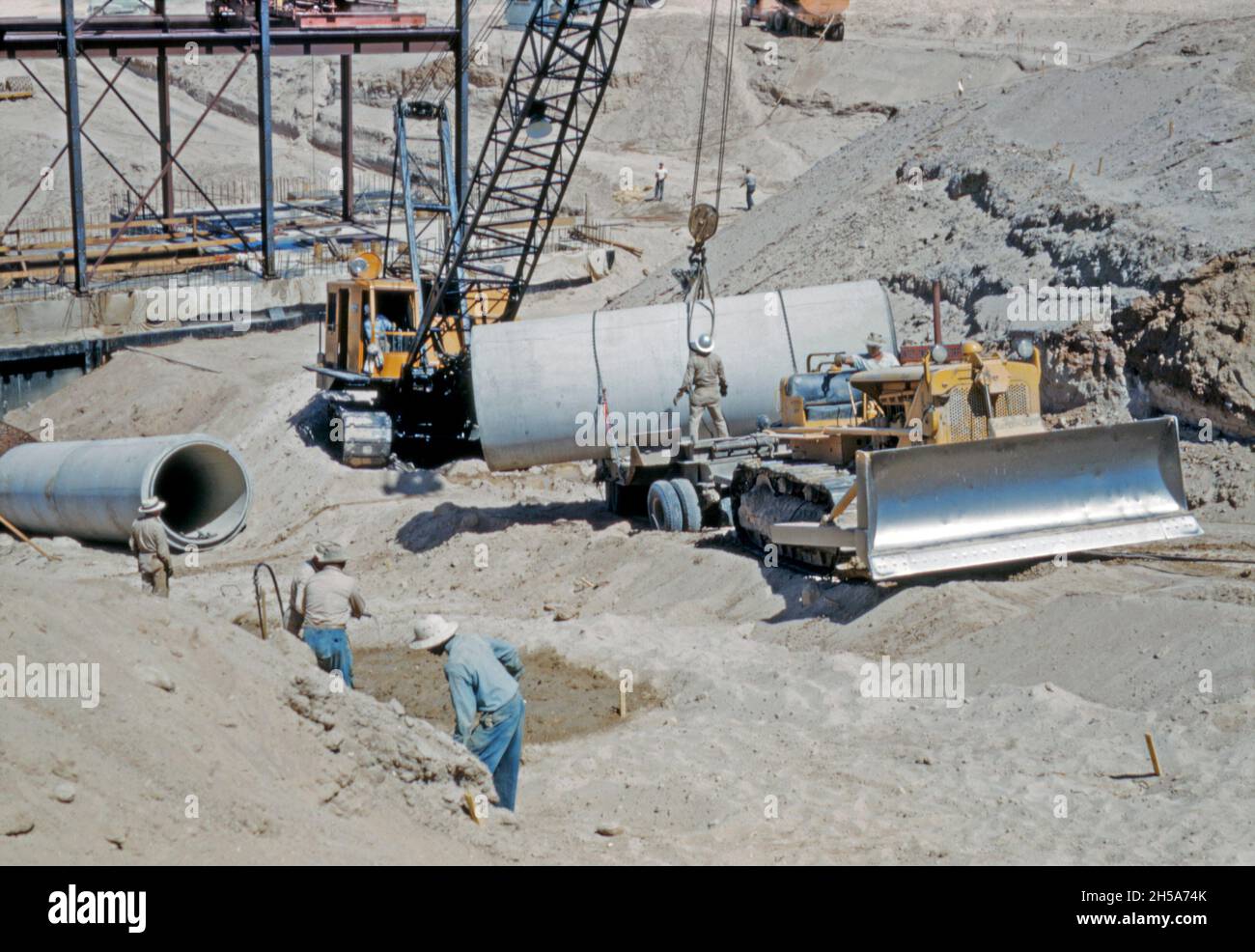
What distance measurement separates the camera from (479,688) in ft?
27.5

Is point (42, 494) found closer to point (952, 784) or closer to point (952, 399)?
point (952, 399)

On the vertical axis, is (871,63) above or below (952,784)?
above

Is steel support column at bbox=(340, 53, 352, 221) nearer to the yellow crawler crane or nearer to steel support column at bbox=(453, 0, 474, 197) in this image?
steel support column at bbox=(453, 0, 474, 197)

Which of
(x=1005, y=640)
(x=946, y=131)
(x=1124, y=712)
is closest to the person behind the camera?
(x=1124, y=712)

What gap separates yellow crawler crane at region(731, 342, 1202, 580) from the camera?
41.7 feet

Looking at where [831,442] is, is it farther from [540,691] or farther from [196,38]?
[196,38]

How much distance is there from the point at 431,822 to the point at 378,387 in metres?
15.0

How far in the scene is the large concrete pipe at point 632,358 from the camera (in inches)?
714

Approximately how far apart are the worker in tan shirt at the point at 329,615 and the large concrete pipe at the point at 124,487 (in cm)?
831

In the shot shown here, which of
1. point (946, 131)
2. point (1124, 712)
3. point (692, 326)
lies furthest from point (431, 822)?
point (946, 131)

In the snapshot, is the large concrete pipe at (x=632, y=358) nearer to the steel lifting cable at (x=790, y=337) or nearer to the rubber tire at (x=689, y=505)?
the steel lifting cable at (x=790, y=337)

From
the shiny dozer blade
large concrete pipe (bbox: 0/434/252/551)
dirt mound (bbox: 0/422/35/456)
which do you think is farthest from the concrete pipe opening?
the shiny dozer blade

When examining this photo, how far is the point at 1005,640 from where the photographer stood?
1174 centimetres

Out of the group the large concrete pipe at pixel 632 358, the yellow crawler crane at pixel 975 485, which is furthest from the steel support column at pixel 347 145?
the yellow crawler crane at pixel 975 485
